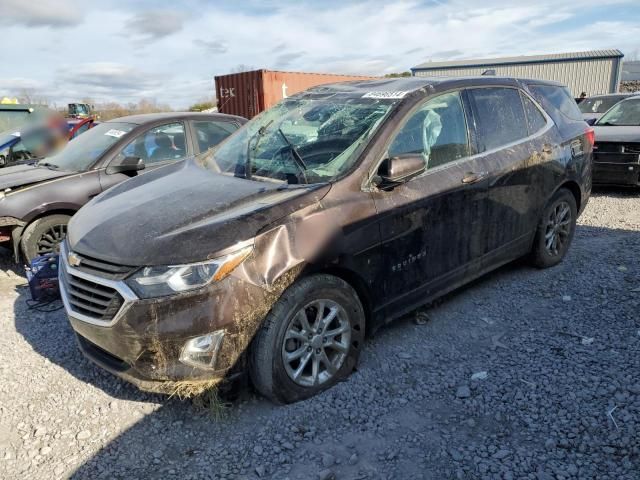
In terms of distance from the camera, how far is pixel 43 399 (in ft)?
10.3

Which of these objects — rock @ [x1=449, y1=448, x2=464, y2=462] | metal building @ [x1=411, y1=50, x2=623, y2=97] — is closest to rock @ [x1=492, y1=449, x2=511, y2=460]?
rock @ [x1=449, y1=448, x2=464, y2=462]

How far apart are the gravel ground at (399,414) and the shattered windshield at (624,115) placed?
6038 millimetres

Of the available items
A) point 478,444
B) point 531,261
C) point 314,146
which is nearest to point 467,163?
point 314,146

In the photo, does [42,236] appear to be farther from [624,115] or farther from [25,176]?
[624,115]

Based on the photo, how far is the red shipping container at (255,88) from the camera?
16.3 metres

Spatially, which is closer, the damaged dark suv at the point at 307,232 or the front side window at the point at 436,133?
the damaged dark suv at the point at 307,232

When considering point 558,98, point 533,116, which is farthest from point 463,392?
point 558,98

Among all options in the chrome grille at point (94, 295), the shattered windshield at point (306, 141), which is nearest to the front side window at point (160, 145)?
the shattered windshield at point (306, 141)

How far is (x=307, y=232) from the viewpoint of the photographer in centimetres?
281

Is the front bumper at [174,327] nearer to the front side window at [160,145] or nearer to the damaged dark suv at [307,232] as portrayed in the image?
the damaged dark suv at [307,232]

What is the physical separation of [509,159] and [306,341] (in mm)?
2362

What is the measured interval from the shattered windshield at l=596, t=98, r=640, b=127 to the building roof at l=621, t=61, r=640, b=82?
36.8 m

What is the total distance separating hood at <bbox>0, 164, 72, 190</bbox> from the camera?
202 inches

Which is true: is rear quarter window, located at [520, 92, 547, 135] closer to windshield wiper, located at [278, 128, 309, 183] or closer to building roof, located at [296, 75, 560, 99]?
building roof, located at [296, 75, 560, 99]
